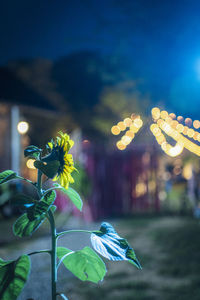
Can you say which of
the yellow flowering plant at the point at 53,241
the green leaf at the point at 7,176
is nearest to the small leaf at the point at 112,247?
the yellow flowering plant at the point at 53,241

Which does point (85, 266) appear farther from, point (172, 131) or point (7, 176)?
point (172, 131)

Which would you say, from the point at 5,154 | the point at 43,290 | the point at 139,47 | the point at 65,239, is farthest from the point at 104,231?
the point at 5,154

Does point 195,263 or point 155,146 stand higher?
point 155,146

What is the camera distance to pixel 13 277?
75 centimetres

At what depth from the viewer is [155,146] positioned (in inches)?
245

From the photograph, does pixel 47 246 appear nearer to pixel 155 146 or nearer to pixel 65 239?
pixel 65 239

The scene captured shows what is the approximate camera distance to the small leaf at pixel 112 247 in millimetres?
777

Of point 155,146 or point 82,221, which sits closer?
point 82,221

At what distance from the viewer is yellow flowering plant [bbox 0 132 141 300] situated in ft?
2.43

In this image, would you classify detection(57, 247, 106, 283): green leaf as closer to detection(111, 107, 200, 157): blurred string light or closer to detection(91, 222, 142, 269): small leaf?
detection(91, 222, 142, 269): small leaf

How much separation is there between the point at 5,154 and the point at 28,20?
16.9 feet

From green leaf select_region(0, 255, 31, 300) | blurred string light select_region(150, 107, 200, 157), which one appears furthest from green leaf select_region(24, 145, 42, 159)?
blurred string light select_region(150, 107, 200, 157)

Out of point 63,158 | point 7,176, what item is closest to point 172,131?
point 63,158

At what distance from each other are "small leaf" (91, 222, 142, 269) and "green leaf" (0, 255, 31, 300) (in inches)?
6.9
